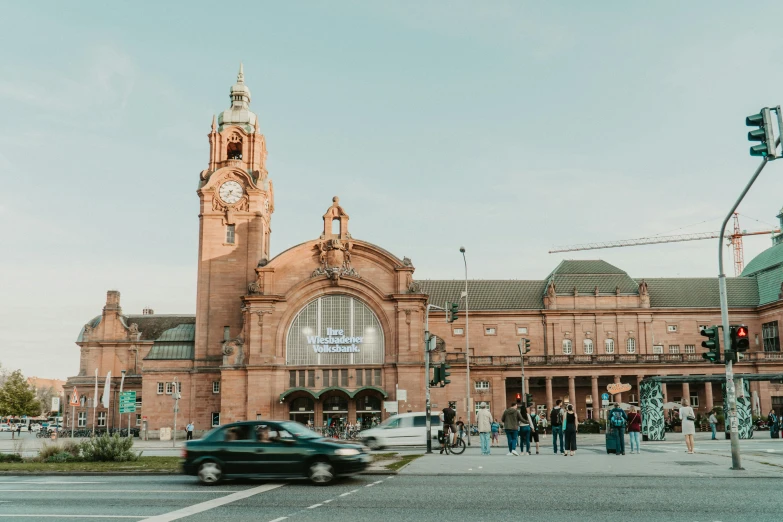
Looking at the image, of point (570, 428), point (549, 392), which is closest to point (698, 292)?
point (549, 392)

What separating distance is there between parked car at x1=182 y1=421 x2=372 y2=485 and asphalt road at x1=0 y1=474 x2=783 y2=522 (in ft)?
1.31

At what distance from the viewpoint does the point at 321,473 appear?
18.5 meters

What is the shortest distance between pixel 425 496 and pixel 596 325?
63371 mm

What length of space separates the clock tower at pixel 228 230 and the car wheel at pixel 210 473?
46457 millimetres

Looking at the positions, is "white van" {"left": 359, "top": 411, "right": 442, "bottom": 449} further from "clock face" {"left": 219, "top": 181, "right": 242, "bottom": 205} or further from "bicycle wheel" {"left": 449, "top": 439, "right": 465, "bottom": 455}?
"clock face" {"left": 219, "top": 181, "right": 242, "bottom": 205}

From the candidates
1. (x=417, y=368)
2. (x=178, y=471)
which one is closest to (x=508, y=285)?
(x=417, y=368)

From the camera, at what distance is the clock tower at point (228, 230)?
66.6 meters

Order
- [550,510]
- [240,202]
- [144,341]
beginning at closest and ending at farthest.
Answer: [550,510] < [240,202] < [144,341]

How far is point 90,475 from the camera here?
22.3 meters

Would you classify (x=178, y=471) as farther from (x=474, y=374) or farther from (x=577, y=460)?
(x=474, y=374)

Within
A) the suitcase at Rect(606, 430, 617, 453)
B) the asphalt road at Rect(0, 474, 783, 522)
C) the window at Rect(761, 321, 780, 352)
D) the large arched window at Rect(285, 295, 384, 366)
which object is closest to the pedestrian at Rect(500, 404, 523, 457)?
the suitcase at Rect(606, 430, 617, 453)

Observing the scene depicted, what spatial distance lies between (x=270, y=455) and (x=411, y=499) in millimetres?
4966

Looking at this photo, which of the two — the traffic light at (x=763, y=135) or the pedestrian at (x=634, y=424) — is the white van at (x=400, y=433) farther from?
the traffic light at (x=763, y=135)

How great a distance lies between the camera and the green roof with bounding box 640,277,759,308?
256 ft
